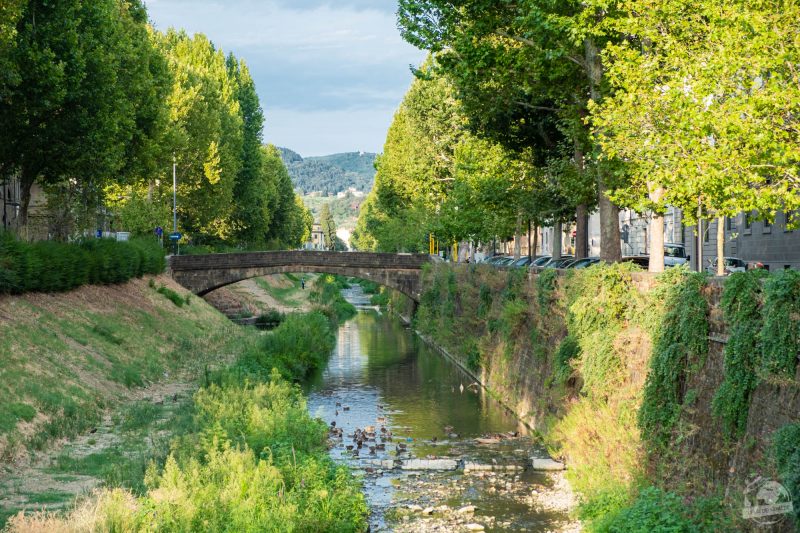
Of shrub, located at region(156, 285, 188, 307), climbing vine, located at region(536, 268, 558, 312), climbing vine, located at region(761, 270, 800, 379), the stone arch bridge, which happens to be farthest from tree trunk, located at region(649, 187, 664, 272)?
the stone arch bridge

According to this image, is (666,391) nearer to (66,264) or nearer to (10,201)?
(66,264)

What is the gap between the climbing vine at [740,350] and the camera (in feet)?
38.5

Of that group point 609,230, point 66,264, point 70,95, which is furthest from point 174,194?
point 609,230

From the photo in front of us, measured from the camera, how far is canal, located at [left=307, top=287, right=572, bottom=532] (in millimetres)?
17531

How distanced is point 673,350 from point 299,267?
148ft

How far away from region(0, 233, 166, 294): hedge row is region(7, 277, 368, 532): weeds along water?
7.33 meters

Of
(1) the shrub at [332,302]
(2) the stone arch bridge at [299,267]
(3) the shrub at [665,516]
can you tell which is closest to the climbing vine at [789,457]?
(3) the shrub at [665,516]

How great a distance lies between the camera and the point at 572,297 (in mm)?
21812

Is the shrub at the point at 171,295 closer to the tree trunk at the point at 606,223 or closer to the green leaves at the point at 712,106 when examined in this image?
the tree trunk at the point at 606,223

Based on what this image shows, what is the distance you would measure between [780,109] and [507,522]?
858 centimetres

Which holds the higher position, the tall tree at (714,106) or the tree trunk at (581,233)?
the tall tree at (714,106)

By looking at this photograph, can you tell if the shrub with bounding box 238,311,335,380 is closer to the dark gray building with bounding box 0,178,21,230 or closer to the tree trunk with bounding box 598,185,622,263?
the tree trunk with bounding box 598,185,622,263

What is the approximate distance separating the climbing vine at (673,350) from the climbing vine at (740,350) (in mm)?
1289

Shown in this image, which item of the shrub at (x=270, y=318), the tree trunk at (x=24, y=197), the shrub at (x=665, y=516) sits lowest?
the shrub at (x=270, y=318)
